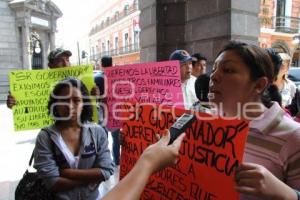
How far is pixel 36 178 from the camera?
7.45 feet

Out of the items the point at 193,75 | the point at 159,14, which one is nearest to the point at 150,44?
the point at 159,14

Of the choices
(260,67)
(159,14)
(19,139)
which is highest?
(159,14)

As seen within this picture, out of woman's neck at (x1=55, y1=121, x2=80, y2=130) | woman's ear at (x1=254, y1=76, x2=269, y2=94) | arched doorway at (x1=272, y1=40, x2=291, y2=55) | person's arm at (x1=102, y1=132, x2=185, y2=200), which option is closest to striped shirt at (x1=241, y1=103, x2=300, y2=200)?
woman's ear at (x1=254, y1=76, x2=269, y2=94)

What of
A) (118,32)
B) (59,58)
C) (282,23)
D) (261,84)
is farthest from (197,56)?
(118,32)

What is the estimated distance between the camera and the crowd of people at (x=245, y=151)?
1.11 meters

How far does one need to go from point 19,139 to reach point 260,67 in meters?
7.51

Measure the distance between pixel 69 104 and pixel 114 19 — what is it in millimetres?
40517

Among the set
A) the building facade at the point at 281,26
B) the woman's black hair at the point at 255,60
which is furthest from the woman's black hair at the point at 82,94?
the building facade at the point at 281,26

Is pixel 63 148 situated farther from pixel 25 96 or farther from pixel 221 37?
pixel 221 37

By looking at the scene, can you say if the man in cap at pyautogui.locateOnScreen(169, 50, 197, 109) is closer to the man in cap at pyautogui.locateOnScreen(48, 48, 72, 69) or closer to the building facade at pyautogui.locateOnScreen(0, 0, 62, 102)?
the man in cap at pyautogui.locateOnScreen(48, 48, 72, 69)

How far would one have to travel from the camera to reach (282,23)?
80.0ft

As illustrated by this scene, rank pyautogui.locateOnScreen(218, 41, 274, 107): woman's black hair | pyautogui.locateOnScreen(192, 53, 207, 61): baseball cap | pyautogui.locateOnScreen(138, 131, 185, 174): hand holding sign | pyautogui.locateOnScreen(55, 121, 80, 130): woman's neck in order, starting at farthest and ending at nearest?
pyautogui.locateOnScreen(192, 53, 207, 61): baseball cap → pyautogui.locateOnScreen(55, 121, 80, 130): woman's neck → pyautogui.locateOnScreen(218, 41, 274, 107): woman's black hair → pyautogui.locateOnScreen(138, 131, 185, 174): hand holding sign

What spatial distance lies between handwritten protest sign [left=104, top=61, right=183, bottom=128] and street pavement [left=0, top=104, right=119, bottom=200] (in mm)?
1519

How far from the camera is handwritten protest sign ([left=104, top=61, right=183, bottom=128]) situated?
295 centimetres
